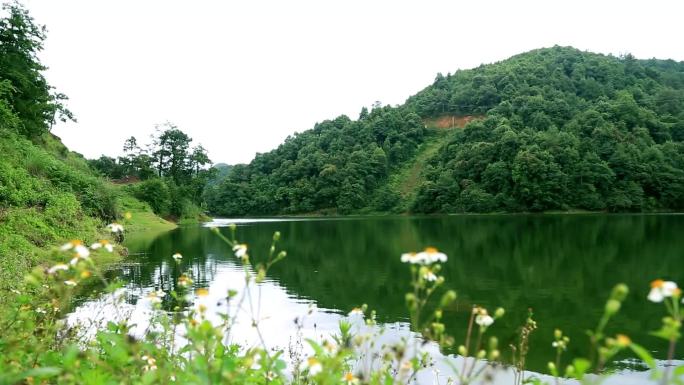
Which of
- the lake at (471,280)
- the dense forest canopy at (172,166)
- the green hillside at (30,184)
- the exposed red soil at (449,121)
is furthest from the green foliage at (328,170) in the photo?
the lake at (471,280)

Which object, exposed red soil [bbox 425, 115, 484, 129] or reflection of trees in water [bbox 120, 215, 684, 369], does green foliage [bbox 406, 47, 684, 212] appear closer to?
exposed red soil [bbox 425, 115, 484, 129]

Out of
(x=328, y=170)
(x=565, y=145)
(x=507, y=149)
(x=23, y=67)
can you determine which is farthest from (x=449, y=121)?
(x=23, y=67)

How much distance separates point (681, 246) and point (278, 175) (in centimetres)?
9962

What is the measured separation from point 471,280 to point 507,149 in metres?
75.6

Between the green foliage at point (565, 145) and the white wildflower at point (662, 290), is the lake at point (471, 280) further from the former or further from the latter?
the green foliage at point (565, 145)

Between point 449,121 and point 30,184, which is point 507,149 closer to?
point 449,121

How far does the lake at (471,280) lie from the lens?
11.6m

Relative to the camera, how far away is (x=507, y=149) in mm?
89125

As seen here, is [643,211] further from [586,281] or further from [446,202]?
[586,281]

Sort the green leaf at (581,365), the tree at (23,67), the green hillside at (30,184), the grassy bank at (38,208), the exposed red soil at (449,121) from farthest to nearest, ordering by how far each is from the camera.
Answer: the exposed red soil at (449,121)
the tree at (23,67)
the green hillside at (30,184)
the grassy bank at (38,208)
the green leaf at (581,365)

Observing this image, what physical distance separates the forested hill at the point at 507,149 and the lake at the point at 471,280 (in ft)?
172

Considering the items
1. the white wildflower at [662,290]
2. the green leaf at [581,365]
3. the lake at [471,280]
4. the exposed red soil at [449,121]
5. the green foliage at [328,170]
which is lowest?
the lake at [471,280]

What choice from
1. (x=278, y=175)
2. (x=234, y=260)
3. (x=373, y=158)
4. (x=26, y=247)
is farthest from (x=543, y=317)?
(x=278, y=175)

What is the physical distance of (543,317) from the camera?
1255 cm
